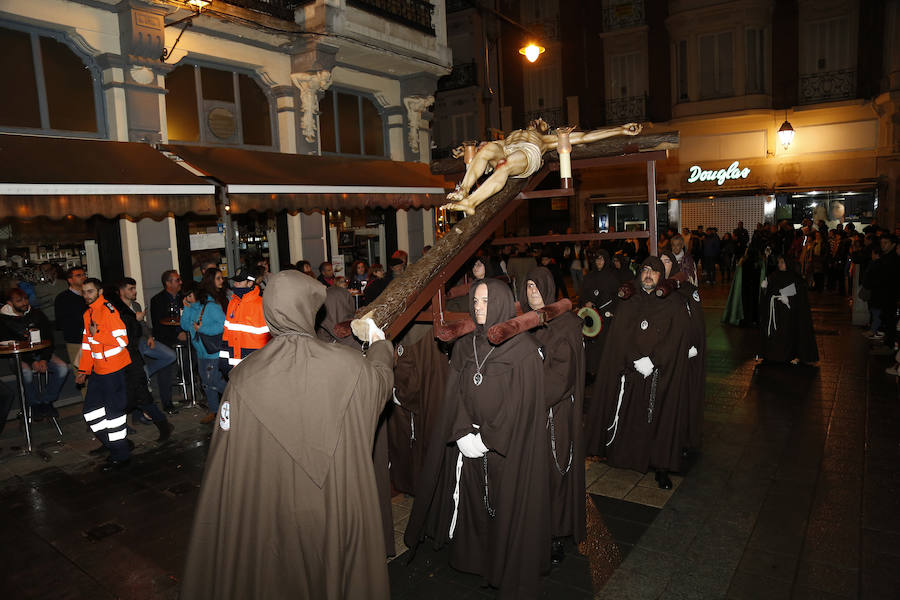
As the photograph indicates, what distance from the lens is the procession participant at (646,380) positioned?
598cm

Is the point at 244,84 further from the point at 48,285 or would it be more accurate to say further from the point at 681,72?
the point at 681,72

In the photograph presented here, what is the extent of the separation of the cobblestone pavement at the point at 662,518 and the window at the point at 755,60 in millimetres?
17725

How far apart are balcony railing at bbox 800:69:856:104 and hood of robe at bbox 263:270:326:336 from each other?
2468 centimetres

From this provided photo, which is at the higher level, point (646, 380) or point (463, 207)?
point (463, 207)

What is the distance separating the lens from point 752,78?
22.6 meters

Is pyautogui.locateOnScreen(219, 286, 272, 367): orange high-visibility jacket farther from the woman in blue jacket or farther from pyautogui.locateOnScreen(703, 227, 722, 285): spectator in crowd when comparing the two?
pyautogui.locateOnScreen(703, 227, 722, 285): spectator in crowd

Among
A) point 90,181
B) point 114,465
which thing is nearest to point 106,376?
point 114,465

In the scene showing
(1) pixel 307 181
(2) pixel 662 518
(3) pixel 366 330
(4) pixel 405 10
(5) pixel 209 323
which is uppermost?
(4) pixel 405 10

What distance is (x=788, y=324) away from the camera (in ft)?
33.7

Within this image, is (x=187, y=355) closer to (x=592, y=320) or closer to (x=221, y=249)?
(x=221, y=249)

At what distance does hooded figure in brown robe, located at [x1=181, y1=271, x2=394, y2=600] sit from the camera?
9.17ft

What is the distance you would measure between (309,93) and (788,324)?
10470 mm

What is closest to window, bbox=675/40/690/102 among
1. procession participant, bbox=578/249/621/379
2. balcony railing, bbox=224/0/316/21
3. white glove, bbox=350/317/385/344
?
balcony railing, bbox=224/0/316/21

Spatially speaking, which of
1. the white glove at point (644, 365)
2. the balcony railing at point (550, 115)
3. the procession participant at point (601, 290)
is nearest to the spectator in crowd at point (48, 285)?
the procession participant at point (601, 290)
